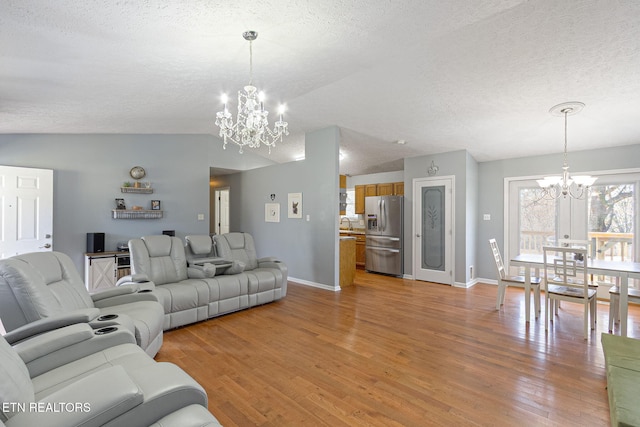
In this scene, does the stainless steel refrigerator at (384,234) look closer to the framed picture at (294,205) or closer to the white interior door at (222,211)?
the framed picture at (294,205)

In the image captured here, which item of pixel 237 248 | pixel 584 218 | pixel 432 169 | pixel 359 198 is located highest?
pixel 432 169

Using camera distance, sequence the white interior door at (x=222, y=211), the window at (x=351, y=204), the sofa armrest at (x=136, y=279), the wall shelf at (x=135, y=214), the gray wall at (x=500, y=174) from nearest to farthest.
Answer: the sofa armrest at (x=136, y=279)
the gray wall at (x=500, y=174)
the wall shelf at (x=135, y=214)
the window at (x=351, y=204)
the white interior door at (x=222, y=211)

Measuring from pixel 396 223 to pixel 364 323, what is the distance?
3.17 m

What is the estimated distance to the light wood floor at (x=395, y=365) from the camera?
2.06 m

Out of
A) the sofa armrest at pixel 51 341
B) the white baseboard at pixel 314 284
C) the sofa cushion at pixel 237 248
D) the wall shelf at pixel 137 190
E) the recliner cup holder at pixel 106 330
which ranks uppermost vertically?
the wall shelf at pixel 137 190

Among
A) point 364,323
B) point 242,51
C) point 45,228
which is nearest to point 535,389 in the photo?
point 364,323

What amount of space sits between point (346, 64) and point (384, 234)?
4.10m

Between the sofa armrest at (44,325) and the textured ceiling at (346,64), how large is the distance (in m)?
2.03

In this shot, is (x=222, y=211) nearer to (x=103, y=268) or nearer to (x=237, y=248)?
(x=103, y=268)

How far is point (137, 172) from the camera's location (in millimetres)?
5848

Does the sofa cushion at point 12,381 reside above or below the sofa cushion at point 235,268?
above

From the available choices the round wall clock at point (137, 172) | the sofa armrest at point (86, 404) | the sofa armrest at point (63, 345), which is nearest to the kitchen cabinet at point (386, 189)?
the round wall clock at point (137, 172)

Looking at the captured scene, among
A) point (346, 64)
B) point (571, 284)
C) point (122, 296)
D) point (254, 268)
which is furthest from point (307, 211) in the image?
point (571, 284)

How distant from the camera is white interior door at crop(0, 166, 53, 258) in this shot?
430 cm
